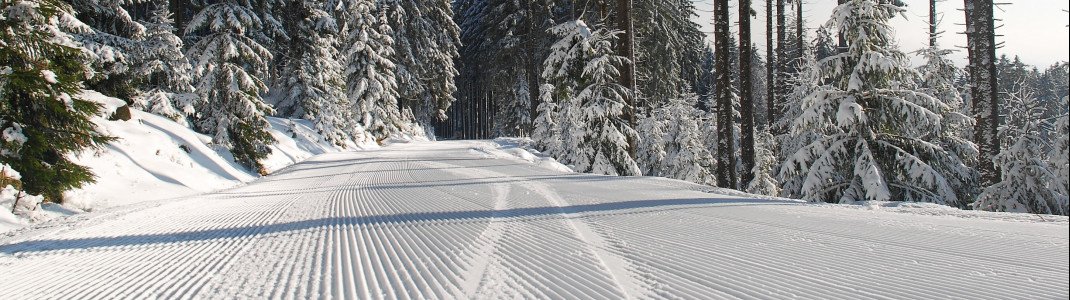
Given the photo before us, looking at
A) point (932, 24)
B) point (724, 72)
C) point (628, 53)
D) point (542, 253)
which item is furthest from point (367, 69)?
point (542, 253)

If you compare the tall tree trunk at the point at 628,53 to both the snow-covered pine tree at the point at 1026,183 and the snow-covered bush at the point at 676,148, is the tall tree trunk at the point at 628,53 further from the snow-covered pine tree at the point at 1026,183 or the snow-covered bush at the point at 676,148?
the snow-covered pine tree at the point at 1026,183

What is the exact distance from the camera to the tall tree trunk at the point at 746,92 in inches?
502

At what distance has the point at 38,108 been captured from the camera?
22.6 ft

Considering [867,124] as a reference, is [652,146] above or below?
below

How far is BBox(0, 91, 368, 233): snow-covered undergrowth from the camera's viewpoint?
698 cm

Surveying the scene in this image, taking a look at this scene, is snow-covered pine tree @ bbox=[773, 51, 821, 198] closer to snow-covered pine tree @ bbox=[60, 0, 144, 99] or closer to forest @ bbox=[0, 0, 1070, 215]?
forest @ bbox=[0, 0, 1070, 215]

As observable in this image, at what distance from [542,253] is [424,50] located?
3846cm

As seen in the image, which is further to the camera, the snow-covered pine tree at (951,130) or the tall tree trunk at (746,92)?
the tall tree trunk at (746,92)

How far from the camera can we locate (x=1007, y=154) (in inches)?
386

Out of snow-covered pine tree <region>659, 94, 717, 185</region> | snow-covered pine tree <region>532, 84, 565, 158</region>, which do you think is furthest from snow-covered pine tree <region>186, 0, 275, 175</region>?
snow-covered pine tree <region>532, 84, 565, 158</region>

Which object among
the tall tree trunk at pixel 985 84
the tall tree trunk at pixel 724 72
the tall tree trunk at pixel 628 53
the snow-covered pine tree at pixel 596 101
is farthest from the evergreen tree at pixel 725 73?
the tall tree trunk at pixel 985 84

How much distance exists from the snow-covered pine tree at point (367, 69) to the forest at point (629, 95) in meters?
0.12

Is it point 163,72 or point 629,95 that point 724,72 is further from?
point 163,72

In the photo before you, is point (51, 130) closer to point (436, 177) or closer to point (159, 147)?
point (159, 147)
